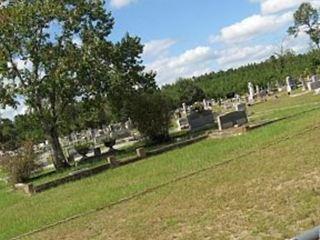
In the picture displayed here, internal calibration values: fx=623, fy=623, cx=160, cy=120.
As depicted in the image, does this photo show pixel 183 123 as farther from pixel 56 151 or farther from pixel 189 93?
pixel 189 93

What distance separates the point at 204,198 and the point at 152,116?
69.8ft

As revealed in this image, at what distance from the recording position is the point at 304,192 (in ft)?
34.7

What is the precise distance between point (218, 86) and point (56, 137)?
3133 inches

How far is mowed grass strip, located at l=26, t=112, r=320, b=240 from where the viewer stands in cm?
930

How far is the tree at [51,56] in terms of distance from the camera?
3322 centimetres

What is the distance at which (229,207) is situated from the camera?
36.0 feet

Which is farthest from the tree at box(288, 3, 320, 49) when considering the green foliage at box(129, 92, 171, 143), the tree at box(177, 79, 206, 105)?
the green foliage at box(129, 92, 171, 143)

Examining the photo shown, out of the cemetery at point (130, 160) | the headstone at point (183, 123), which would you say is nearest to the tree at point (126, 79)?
the cemetery at point (130, 160)

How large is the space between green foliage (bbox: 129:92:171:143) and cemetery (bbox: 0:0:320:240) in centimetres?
6

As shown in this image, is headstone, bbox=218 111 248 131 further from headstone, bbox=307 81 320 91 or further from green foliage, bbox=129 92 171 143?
headstone, bbox=307 81 320 91

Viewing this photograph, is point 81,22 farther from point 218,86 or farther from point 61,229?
point 218,86

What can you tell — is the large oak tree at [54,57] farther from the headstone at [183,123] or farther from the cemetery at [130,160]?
the headstone at [183,123]

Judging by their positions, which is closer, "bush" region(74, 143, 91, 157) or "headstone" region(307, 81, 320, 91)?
"bush" region(74, 143, 91, 157)

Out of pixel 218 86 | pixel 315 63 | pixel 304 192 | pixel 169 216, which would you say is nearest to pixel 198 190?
pixel 169 216
